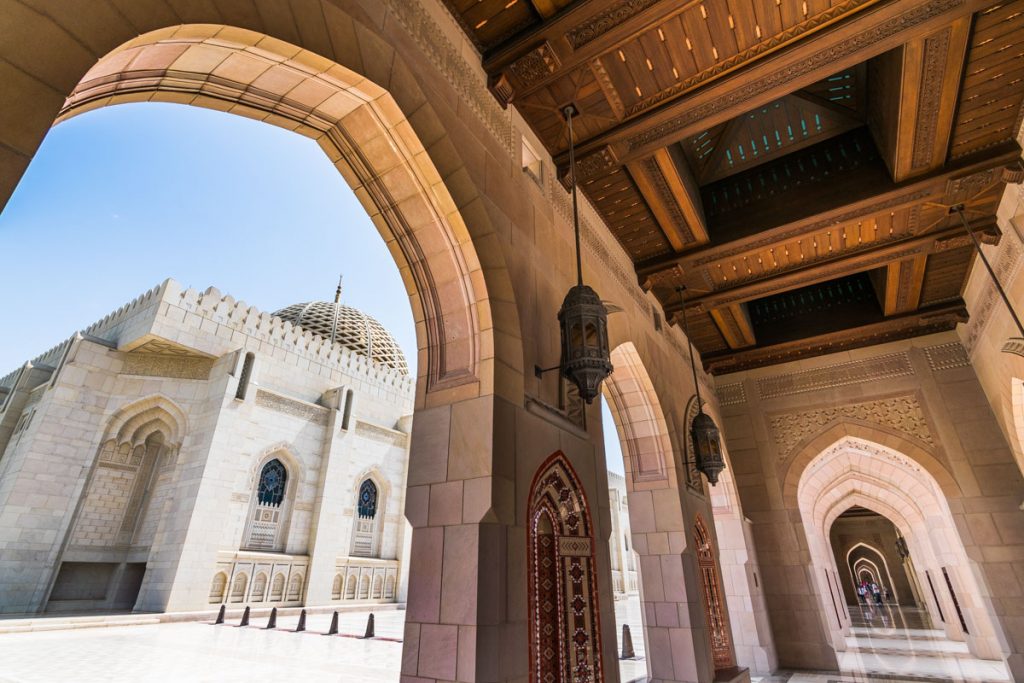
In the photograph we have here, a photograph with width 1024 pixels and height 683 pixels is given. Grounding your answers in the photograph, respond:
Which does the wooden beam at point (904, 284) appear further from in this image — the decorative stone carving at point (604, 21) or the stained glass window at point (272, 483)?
the stained glass window at point (272, 483)

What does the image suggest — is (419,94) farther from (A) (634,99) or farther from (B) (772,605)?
(B) (772,605)

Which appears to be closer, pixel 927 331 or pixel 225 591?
pixel 927 331

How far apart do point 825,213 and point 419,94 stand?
425cm

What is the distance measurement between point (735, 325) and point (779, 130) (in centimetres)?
282

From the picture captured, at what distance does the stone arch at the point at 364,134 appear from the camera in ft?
5.42

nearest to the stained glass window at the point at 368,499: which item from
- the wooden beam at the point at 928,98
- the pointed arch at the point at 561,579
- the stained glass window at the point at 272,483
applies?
the stained glass window at the point at 272,483

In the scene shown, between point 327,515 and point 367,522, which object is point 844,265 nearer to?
point 327,515

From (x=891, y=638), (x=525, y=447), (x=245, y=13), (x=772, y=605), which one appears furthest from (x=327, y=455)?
(x=891, y=638)

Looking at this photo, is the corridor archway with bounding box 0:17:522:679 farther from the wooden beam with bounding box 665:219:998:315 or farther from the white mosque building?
the white mosque building

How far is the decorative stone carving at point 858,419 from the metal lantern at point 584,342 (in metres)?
6.37

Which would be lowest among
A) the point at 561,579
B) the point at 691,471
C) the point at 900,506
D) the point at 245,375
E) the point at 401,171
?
the point at 561,579

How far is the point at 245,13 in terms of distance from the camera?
1.60 metres

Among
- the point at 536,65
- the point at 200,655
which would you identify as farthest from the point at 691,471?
the point at 200,655

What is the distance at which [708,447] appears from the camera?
4613 mm
